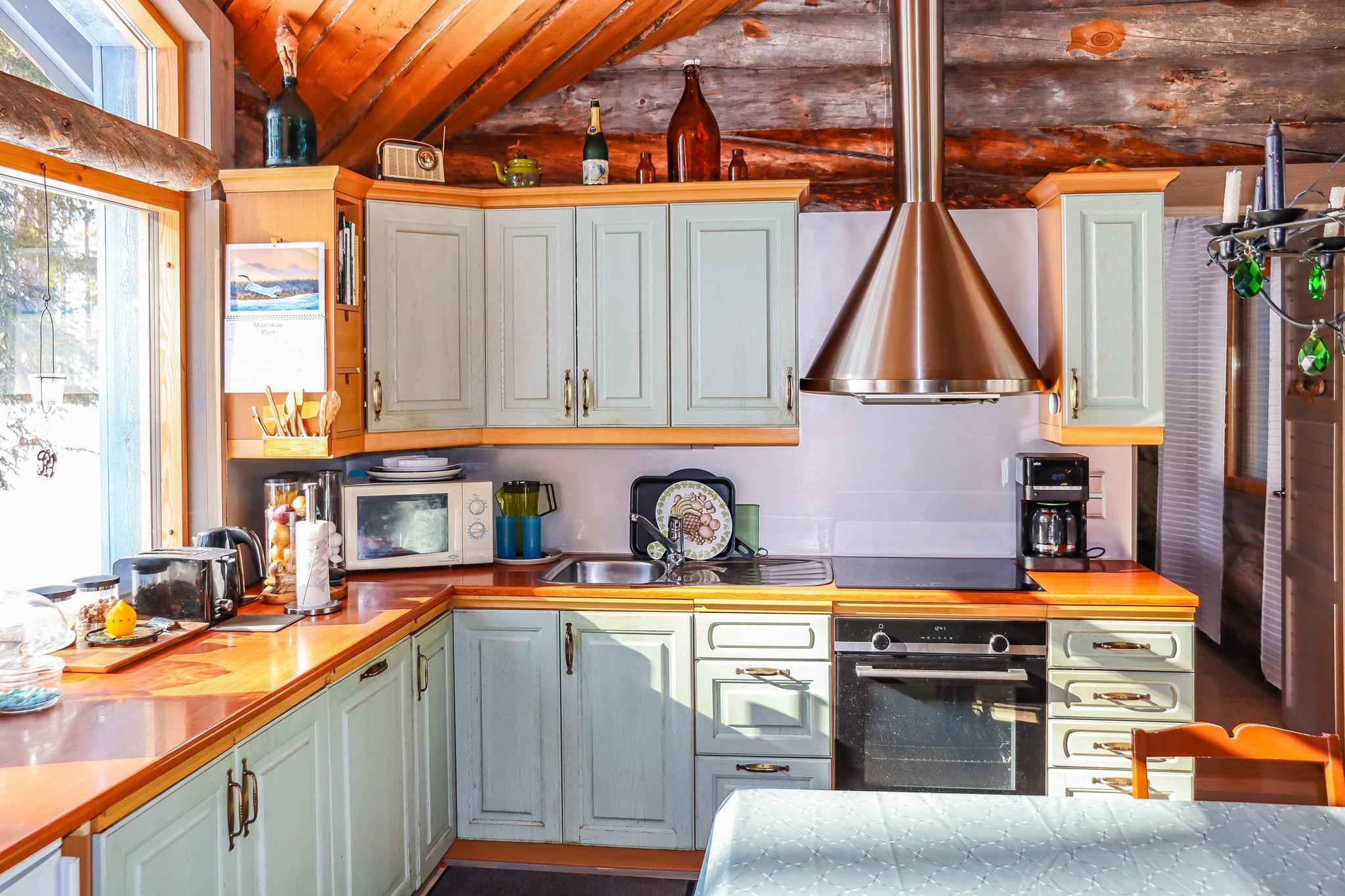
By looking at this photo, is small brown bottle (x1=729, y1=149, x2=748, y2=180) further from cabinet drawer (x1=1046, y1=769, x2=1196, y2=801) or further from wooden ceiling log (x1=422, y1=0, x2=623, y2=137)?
cabinet drawer (x1=1046, y1=769, x2=1196, y2=801)

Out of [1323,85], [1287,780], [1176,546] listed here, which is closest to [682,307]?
[1323,85]

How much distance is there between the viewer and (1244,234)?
148cm

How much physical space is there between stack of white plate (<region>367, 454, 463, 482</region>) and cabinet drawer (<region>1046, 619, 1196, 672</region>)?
2013 millimetres

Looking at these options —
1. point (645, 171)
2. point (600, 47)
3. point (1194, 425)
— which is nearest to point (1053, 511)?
point (645, 171)

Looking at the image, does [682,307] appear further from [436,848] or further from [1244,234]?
[1244,234]

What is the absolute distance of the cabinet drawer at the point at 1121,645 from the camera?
3.04 meters

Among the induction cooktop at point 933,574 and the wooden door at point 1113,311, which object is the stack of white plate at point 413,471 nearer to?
the induction cooktop at point 933,574

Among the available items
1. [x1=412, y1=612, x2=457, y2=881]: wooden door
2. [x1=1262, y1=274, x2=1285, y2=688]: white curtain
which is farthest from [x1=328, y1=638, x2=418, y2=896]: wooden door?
[x1=1262, y1=274, x2=1285, y2=688]: white curtain

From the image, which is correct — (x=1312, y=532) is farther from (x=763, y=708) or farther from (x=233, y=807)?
(x=233, y=807)

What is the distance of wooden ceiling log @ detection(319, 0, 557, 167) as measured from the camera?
3250 mm

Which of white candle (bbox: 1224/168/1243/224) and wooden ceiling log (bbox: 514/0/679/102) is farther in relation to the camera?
wooden ceiling log (bbox: 514/0/679/102)

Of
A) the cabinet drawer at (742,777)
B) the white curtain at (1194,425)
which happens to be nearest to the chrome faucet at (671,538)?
the cabinet drawer at (742,777)

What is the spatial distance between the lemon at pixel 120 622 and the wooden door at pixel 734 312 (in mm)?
1742

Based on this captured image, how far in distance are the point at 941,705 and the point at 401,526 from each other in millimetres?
1826
